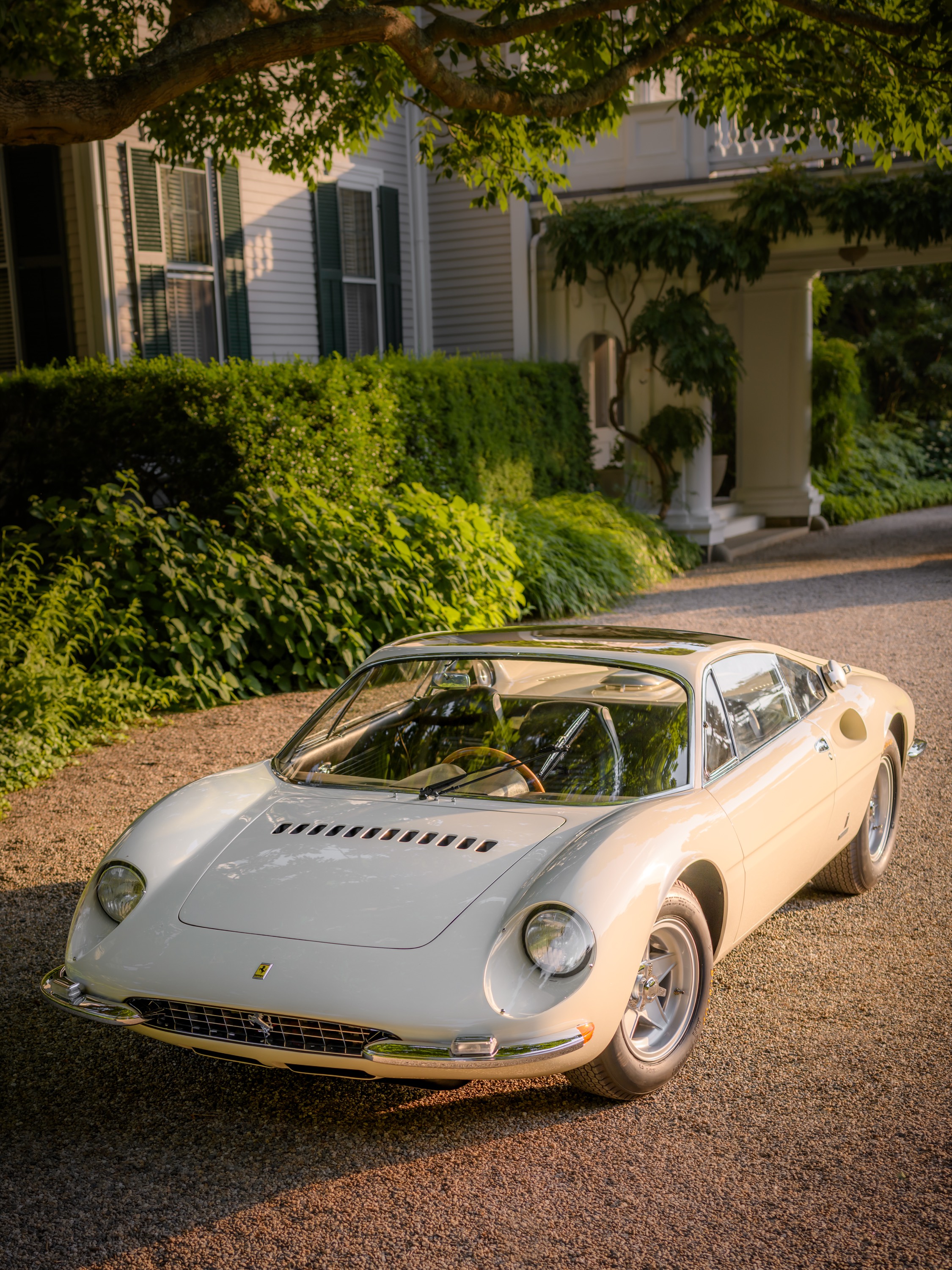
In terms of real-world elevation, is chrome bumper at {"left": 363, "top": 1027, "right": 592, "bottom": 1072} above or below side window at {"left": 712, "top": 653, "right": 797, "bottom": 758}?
below

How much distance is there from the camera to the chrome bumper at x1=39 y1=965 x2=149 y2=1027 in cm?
326

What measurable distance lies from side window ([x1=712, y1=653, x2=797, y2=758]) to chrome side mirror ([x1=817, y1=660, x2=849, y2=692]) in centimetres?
39

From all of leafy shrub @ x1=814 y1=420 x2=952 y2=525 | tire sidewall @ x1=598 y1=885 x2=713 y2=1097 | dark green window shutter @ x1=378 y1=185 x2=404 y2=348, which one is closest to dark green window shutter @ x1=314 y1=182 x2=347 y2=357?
dark green window shutter @ x1=378 y1=185 x2=404 y2=348

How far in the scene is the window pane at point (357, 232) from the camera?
15.0 meters

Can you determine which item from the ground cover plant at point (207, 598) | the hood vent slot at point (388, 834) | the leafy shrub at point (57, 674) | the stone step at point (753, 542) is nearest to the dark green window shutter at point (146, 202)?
the ground cover plant at point (207, 598)

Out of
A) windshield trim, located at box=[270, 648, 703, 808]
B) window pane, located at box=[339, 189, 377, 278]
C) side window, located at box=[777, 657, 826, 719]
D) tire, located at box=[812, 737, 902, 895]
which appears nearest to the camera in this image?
windshield trim, located at box=[270, 648, 703, 808]

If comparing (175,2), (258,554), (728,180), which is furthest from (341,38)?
(728,180)

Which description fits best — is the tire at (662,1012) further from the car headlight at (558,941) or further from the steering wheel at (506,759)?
the steering wheel at (506,759)

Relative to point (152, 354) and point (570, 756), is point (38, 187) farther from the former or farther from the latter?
point (570, 756)

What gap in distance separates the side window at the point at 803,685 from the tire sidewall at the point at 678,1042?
1.34m

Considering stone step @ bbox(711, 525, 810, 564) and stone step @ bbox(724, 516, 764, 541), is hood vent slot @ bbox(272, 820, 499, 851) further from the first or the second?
stone step @ bbox(724, 516, 764, 541)

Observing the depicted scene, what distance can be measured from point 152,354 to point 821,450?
12325 millimetres

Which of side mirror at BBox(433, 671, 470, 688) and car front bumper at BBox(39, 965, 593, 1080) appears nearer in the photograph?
car front bumper at BBox(39, 965, 593, 1080)

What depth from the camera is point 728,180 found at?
15086 millimetres
